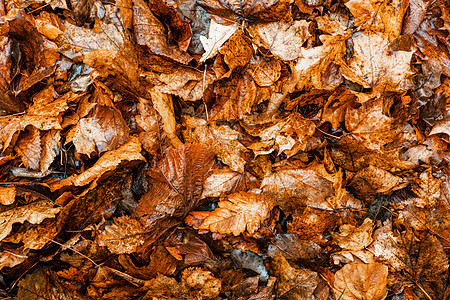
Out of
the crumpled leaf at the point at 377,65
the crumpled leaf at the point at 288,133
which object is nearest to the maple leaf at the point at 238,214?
the crumpled leaf at the point at 288,133

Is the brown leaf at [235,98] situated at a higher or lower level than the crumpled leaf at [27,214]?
higher

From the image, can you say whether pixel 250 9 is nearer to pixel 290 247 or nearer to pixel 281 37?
pixel 281 37

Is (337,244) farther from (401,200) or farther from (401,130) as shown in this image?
(401,130)

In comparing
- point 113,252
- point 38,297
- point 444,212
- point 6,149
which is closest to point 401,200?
point 444,212

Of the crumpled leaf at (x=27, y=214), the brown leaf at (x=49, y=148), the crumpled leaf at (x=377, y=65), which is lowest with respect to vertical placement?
the crumpled leaf at (x=27, y=214)

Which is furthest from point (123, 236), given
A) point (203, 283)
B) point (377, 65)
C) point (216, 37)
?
point (377, 65)

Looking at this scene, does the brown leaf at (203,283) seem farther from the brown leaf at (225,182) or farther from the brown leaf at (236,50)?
the brown leaf at (236,50)

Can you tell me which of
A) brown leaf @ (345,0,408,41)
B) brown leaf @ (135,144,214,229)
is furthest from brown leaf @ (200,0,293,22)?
brown leaf @ (135,144,214,229)
